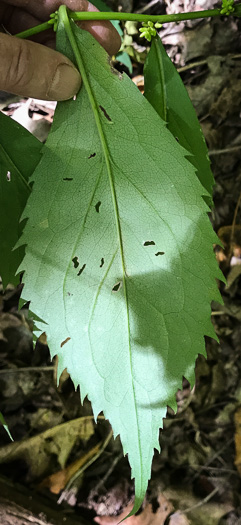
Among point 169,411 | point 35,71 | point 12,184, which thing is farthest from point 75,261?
point 169,411

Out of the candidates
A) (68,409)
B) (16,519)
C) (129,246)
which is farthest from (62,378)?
(129,246)

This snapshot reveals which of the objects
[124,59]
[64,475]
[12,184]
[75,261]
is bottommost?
[64,475]

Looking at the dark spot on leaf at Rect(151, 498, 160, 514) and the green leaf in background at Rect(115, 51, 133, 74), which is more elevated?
the green leaf in background at Rect(115, 51, 133, 74)

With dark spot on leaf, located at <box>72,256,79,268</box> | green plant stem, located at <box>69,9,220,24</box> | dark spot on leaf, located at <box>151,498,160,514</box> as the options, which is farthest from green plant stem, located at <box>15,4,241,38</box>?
dark spot on leaf, located at <box>151,498,160,514</box>

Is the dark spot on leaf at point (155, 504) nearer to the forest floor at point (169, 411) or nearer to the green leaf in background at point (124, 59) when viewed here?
the forest floor at point (169, 411)

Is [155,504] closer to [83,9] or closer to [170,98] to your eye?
[170,98]

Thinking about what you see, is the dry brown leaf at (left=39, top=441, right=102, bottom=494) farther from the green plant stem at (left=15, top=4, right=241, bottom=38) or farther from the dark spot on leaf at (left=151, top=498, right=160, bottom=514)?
the green plant stem at (left=15, top=4, right=241, bottom=38)
